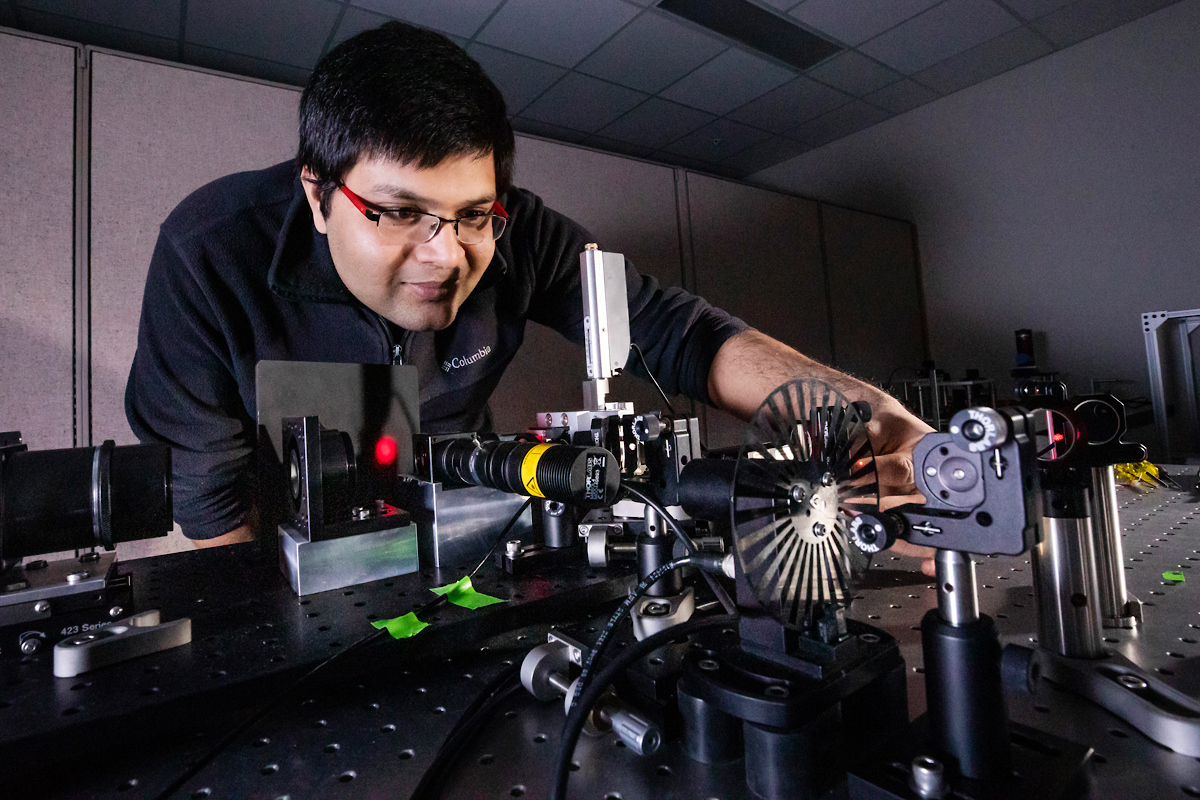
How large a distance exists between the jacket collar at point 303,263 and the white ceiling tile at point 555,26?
5.99 feet

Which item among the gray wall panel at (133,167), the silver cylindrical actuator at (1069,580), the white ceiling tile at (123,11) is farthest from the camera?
the white ceiling tile at (123,11)

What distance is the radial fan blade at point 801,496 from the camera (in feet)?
1.25

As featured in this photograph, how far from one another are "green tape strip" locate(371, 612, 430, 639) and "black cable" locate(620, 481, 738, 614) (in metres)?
0.22

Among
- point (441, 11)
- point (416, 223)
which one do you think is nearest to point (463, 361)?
Result: point (416, 223)

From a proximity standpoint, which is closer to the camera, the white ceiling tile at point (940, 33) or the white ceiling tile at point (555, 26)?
the white ceiling tile at point (555, 26)

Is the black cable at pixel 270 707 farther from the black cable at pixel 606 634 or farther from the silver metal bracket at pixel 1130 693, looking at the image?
the silver metal bracket at pixel 1130 693

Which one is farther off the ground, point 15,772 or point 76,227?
point 76,227

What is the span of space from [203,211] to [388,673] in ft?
3.67

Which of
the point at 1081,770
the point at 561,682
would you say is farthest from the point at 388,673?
the point at 1081,770

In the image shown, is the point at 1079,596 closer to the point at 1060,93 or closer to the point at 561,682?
the point at 561,682

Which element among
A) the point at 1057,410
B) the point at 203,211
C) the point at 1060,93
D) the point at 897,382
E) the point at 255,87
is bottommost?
the point at 1057,410

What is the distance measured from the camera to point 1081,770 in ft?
1.11


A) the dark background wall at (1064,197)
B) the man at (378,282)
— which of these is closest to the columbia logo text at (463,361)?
the man at (378,282)

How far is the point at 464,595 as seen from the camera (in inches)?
25.0
